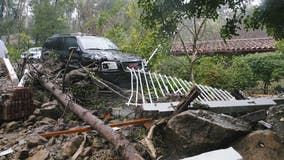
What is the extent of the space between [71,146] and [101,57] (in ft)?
12.4

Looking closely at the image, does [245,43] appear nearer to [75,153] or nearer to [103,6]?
[75,153]

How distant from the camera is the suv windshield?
27.3 ft

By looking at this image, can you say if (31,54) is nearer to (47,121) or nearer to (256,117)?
(47,121)

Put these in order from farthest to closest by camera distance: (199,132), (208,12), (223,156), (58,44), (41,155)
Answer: (58,44), (208,12), (41,155), (199,132), (223,156)

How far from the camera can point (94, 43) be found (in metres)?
8.62

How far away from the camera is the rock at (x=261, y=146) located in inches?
133

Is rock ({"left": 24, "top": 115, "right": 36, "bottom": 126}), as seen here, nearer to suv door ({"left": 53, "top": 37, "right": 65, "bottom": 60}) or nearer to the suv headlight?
the suv headlight

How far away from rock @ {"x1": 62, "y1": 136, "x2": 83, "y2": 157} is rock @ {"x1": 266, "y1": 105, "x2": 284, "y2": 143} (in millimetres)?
2849

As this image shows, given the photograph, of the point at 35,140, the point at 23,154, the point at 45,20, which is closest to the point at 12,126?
the point at 35,140

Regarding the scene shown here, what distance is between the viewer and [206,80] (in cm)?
948

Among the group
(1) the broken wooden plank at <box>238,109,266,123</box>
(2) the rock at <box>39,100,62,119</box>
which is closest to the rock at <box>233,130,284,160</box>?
(1) the broken wooden plank at <box>238,109,266,123</box>

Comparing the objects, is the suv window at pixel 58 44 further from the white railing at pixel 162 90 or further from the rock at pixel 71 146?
the rock at pixel 71 146

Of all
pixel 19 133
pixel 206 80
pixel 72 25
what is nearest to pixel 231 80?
pixel 206 80

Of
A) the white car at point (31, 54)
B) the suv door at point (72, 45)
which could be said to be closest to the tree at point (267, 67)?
the suv door at point (72, 45)
